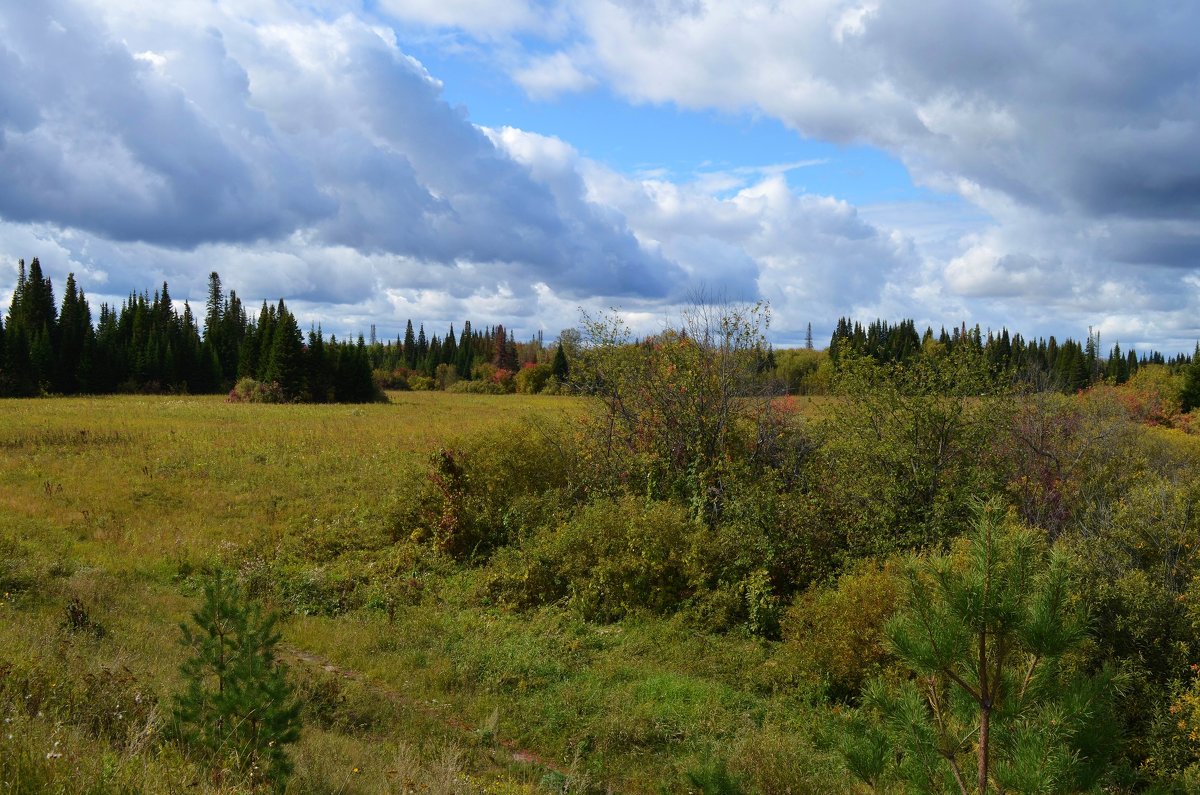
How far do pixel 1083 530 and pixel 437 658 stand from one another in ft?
32.4

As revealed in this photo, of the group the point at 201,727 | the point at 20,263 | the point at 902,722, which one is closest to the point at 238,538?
the point at 201,727

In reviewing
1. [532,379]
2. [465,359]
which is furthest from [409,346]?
[532,379]

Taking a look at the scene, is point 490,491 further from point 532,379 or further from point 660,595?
point 532,379

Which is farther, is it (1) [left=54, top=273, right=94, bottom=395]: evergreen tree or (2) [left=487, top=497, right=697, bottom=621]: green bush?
(1) [left=54, top=273, right=94, bottom=395]: evergreen tree

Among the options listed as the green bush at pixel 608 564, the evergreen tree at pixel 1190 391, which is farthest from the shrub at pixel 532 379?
the green bush at pixel 608 564

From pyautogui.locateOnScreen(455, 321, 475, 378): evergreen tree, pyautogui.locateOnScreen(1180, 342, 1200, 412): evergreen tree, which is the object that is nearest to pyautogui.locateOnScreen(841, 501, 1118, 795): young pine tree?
pyautogui.locateOnScreen(1180, 342, 1200, 412): evergreen tree

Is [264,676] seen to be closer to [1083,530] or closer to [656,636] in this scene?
[656,636]

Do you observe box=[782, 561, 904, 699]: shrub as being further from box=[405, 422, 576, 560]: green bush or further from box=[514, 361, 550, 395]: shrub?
box=[514, 361, 550, 395]: shrub

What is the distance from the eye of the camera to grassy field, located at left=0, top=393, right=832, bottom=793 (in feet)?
20.4

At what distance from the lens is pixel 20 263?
85938mm

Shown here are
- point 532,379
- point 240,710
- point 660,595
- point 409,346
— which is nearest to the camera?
point 240,710

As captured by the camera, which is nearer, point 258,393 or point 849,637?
point 849,637

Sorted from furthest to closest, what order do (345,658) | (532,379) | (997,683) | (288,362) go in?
(532,379) → (288,362) → (345,658) → (997,683)

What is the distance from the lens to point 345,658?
1098 cm
